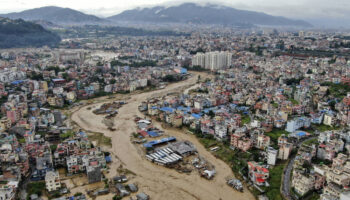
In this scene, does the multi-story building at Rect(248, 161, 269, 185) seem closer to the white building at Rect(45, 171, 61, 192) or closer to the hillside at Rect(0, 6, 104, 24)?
the white building at Rect(45, 171, 61, 192)

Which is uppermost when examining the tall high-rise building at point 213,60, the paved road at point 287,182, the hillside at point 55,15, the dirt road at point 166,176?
the hillside at point 55,15

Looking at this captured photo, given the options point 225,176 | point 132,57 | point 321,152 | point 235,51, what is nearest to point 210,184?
point 225,176

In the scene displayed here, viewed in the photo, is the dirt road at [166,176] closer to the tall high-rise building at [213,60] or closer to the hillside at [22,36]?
the tall high-rise building at [213,60]

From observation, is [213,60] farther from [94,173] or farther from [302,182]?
[94,173]

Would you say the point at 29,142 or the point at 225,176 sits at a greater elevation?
the point at 29,142

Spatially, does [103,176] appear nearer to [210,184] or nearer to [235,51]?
[210,184]

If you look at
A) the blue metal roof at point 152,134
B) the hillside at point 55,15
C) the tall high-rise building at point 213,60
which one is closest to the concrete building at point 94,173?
the blue metal roof at point 152,134

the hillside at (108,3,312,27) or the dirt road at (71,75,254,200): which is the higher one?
the hillside at (108,3,312,27)

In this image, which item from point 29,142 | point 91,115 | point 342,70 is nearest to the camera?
point 29,142

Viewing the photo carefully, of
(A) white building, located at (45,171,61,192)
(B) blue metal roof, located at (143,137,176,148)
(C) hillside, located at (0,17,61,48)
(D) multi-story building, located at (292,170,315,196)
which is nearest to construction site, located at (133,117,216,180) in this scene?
(B) blue metal roof, located at (143,137,176,148)
